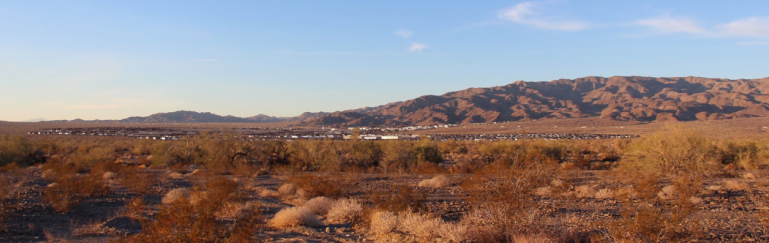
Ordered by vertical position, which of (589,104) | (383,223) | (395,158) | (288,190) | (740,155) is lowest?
(740,155)

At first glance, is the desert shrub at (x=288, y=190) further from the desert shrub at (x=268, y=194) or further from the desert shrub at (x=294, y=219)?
the desert shrub at (x=294, y=219)

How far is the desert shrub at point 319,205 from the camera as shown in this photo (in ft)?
38.7

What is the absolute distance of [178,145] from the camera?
28.8 m

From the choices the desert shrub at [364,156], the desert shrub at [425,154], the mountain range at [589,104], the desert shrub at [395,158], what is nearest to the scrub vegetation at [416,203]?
the desert shrub at [395,158]

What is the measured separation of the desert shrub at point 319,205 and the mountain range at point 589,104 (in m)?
123

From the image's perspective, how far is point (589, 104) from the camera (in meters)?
159

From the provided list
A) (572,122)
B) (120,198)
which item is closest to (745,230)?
(120,198)

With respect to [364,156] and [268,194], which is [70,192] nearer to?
[268,194]

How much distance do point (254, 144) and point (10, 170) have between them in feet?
42.0

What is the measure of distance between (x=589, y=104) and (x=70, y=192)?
560 feet

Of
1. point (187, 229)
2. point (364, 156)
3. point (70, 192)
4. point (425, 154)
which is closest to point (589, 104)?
point (425, 154)

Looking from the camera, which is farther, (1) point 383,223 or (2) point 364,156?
(2) point 364,156

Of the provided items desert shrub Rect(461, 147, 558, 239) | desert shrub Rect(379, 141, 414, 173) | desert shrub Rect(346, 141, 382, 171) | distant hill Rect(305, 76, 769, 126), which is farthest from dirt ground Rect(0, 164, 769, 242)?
distant hill Rect(305, 76, 769, 126)

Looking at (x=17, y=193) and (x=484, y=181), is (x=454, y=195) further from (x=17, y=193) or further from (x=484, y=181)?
(x=17, y=193)
